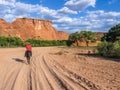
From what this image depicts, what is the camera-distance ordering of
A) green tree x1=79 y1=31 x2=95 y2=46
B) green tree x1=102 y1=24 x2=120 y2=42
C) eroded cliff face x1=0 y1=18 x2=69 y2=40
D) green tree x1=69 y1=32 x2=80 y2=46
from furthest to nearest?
eroded cliff face x1=0 y1=18 x2=69 y2=40, green tree x1=69 y1=32 x2=80 y2=46, green tree x1=79 y1=31 x2=95 y2=46, green tree x1=102 y1=24 x2=120 y2=42

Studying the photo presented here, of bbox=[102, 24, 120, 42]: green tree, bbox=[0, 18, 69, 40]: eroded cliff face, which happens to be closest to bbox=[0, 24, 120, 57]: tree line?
bbox=[102, 24, 120, 42]: green tree

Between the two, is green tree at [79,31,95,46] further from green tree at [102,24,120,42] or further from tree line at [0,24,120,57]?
green tree at [102,24,120,42]

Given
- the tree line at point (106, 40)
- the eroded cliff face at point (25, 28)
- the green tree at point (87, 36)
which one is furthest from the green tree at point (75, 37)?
the eroded cliff face at point (25, 28)

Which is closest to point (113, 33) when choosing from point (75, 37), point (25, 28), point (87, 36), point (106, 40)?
point (106, 40)

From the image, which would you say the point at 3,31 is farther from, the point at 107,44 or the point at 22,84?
the point at 22,84

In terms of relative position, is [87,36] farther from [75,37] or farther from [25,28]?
[25,28]

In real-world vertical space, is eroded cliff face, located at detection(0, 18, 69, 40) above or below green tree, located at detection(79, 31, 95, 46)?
above

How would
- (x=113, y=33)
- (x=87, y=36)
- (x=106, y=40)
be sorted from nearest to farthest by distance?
(x=113, y=33), (x=106, y=40), (x=87, y=36)

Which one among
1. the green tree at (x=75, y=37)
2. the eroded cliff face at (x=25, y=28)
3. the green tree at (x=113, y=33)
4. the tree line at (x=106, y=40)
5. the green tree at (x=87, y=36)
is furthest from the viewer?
the eroded cliff face at (x=25, y=28)

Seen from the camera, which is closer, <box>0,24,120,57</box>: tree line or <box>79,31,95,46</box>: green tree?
<box>0,24,120,57</box>: tree line

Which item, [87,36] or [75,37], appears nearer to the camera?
[87,36]

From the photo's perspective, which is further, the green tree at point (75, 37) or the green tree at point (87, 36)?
the green tree at point (75, 37)

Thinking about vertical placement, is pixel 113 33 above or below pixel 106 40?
above

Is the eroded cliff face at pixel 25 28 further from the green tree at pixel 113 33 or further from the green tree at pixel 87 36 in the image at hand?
the green tree at pixel 113 33
